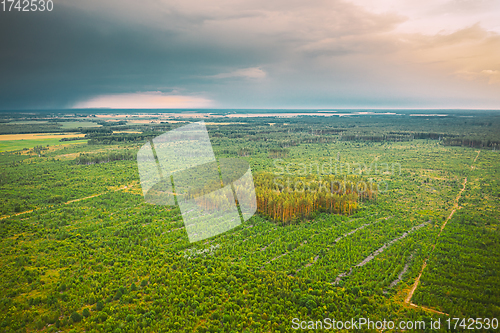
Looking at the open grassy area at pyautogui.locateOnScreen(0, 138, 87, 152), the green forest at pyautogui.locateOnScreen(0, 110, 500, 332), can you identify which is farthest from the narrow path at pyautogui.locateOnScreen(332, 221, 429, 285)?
the open grassy area at pyautogui.locateOnScreen(0, 138, 87, 152)

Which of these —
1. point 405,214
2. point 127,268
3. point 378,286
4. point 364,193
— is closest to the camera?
point 378,286

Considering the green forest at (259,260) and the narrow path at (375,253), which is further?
the narrow path at (375,253)

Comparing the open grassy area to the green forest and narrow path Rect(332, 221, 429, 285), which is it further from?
narrow path Rect(332, 221, 429, 285)

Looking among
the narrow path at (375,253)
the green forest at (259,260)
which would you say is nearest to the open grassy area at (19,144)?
the green forest at (259,260)

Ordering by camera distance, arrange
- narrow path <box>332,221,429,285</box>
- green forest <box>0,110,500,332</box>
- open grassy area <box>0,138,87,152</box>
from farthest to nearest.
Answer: open grassy area <box>0,138,87,152</box>, narrow path <box>332,221,429,285</box>, green forest <box>0,110,500,332</box>

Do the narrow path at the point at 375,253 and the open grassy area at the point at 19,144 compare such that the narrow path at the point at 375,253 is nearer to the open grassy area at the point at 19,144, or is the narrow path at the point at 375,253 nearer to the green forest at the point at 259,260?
the green forest at the point at 259,260

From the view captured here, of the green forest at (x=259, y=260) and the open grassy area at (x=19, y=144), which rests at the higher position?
the open grassy area at (x=19, y=144)

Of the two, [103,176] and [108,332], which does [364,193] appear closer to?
[108,332]

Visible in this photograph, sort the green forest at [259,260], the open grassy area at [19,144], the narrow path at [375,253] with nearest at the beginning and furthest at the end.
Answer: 1. the green forest at [259,260]
2. the narrow path at [375,253]
3. the open grassy area at [19,144]

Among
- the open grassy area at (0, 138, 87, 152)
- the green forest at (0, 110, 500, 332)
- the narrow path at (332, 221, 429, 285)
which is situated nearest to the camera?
the green forest at (0, 110, 500, 332)

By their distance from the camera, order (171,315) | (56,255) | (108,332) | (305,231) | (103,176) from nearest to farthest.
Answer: (108,332)
(171,315)
(56,255)
(305,231)
(103,176)

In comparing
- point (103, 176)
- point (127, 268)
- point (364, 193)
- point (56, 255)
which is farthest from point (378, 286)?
point (103, 176)
